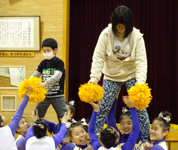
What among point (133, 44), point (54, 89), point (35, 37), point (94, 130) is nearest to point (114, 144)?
point (94, 130)

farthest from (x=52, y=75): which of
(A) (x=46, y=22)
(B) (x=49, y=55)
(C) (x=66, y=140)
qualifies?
(A) (x=46, y=22)

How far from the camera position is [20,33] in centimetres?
552

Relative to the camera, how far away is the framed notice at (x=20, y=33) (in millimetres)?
5496

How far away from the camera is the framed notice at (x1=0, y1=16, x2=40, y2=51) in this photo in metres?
5.50

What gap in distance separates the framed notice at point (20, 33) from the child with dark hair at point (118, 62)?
288 centimetres

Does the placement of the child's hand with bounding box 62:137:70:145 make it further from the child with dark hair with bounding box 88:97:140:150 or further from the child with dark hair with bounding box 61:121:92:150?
the child with dark hair with bounding box 88:97:140:150

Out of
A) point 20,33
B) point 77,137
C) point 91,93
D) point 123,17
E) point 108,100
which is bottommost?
point 77,137

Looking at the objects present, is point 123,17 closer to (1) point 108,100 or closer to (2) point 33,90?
(1) point 108,100

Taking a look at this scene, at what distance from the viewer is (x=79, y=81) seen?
6047 mm

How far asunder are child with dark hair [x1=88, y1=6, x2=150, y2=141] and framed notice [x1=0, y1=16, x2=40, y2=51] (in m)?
2.88

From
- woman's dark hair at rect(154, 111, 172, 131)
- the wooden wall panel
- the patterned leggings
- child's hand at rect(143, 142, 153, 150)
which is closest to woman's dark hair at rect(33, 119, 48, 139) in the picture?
the patterned leggings

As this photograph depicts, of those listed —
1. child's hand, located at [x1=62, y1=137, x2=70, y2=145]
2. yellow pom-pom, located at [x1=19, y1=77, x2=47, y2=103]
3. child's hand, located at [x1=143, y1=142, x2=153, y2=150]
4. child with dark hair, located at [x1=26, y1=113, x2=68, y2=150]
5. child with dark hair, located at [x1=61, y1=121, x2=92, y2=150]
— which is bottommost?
child's hand, located at [x1=62, y1=137, x2=70, y2=145]

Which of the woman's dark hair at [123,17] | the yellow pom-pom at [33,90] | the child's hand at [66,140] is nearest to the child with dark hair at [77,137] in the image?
the child's hand at [66,140]

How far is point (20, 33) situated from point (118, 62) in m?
3.20
